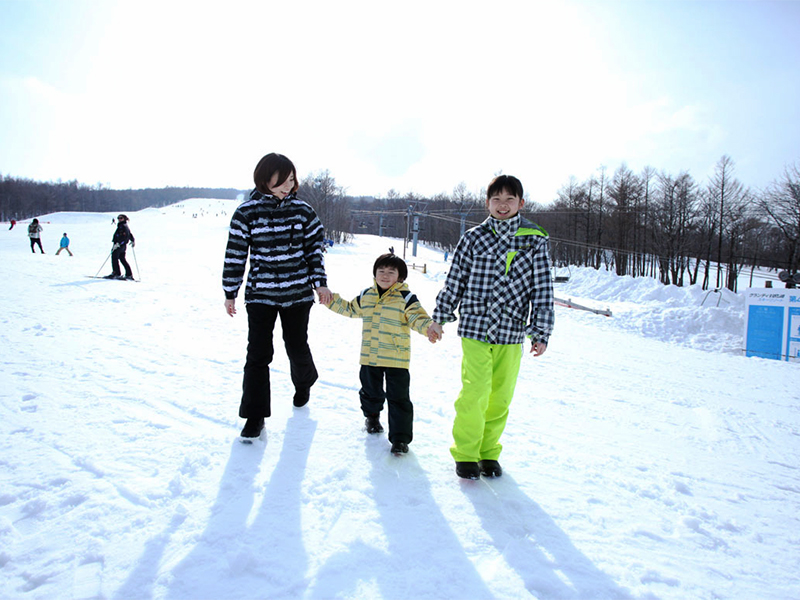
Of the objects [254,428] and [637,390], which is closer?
[254,428]

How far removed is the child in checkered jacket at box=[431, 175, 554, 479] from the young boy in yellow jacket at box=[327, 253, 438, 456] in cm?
37

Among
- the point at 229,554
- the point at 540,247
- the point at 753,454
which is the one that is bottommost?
the point at 753,454

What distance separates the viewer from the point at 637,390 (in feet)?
17.5

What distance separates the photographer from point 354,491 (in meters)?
2.35

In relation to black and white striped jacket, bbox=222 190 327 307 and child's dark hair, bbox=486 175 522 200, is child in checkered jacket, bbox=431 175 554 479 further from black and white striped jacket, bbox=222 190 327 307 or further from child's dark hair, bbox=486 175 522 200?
black and white striped jacket, bbox=222 190 327 307

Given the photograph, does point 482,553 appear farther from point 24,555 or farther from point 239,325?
point 239,325

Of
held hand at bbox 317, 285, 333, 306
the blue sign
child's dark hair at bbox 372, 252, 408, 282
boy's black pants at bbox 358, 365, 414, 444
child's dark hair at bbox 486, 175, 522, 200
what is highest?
child's dark hair at bbox 486, 175, 522, 200

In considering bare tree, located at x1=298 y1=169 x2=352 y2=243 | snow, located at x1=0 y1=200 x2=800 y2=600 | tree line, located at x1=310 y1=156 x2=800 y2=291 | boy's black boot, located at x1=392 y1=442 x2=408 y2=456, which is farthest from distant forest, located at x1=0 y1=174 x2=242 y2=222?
boy's black boot, located at x1=392 y1=442 x2=408 y2=456

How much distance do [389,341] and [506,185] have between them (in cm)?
128

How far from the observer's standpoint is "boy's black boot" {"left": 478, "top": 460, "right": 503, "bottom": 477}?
2.63m

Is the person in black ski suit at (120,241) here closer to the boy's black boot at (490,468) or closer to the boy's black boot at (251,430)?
the boy's black boot at (251,430)

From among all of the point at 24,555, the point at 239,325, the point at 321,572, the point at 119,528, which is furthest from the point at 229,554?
the point at 239,325

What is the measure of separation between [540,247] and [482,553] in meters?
1.71

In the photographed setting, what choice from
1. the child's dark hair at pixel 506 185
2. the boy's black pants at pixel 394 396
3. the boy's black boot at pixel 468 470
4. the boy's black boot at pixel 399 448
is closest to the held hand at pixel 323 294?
the boy's black pants at pixel 394 396
